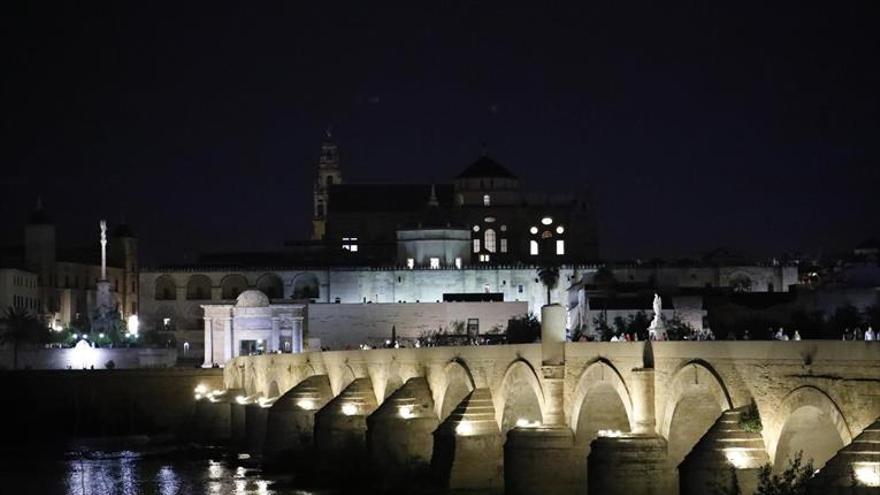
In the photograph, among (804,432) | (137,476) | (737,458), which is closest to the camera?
(737,458)

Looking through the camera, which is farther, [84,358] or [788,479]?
[84,358]

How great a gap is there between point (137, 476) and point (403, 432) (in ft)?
45.1

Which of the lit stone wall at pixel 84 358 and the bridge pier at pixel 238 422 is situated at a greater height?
the lit stone wall at pixel 84 358

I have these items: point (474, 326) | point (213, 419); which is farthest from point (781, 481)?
point (474, 326)

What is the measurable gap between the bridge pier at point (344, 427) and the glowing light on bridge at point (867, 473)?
92.8 feet

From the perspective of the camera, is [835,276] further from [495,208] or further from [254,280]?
[254,280]

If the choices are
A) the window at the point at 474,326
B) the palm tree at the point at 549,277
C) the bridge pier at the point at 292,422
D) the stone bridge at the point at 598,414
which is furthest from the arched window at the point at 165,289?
the stone bridge at the point at 598,414

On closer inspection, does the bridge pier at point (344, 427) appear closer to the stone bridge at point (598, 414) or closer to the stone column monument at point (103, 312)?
the stone bridge at point (598, 414)

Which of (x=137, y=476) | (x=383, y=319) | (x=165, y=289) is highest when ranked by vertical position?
(x=165, y=289)

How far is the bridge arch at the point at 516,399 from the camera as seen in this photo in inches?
1602

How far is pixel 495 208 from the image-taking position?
131750mm

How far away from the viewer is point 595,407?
37.1 meters

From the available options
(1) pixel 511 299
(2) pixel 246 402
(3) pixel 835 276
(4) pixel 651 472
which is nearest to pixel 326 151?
(1) pixel 511 299

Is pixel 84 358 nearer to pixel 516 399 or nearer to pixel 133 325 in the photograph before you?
pixel 133 325
